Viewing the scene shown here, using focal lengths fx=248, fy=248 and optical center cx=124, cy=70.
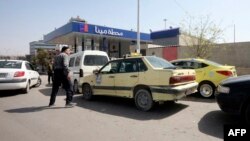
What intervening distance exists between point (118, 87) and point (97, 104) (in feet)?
3.48

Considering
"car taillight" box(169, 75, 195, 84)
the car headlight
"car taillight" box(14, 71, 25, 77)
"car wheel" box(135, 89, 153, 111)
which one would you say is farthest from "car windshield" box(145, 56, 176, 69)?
"car taillight" box(14, 71, 25, 77)

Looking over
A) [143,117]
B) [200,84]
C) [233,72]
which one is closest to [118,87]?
[143,117]

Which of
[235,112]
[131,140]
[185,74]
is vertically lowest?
[131,140]

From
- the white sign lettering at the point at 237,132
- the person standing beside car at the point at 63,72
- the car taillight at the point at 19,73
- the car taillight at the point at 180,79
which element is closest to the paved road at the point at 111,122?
the white sign lettering at the point at 237,132

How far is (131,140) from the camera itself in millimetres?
4793

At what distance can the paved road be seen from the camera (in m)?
5.05

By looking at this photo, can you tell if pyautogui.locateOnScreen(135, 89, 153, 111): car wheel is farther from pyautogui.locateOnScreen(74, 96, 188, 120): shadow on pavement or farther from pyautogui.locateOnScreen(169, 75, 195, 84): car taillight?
pyautogui.locateOnScreen(169, 75, 195, 84): car taillight

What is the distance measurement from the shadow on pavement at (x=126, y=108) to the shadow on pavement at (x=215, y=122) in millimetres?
975

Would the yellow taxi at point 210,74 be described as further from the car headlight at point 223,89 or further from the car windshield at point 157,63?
the car headlight at point 223,89

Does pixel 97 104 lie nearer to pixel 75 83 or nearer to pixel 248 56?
pixel 75 83

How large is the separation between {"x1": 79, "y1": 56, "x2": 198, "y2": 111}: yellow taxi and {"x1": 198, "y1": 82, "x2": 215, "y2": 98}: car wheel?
1757 mm

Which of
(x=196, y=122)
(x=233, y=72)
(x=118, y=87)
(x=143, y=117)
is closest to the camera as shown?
(x=196, y=122)

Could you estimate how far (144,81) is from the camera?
23.7 ft

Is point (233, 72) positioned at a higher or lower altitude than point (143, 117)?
higher
